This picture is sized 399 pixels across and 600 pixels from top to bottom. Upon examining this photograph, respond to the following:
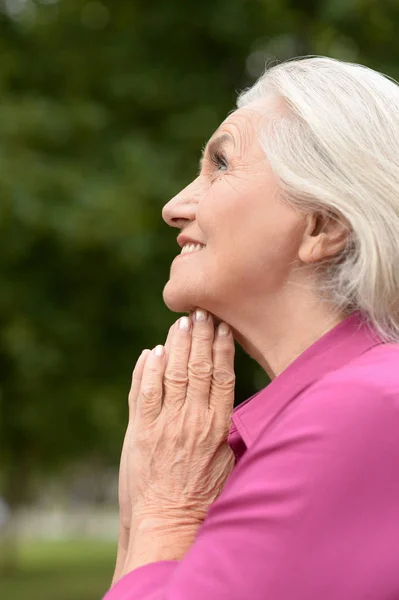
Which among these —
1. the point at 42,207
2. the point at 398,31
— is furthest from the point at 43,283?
the point at 398,31

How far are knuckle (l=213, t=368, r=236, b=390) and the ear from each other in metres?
0.34

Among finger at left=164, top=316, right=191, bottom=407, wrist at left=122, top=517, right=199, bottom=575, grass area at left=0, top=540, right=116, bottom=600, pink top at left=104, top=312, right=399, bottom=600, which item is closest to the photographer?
pink top at left=104, top=312, right=399, bottom=600

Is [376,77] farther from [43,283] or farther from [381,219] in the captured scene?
[43,283]

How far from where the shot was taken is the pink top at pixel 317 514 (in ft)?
6.28

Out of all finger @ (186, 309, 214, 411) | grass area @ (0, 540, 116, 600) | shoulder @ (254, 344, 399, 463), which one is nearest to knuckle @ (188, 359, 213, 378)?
finger @ (186, 309, 214, 411)

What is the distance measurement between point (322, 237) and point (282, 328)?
248 millimetres

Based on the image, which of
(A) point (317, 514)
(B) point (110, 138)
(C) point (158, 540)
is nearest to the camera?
(A) point (317, 514)

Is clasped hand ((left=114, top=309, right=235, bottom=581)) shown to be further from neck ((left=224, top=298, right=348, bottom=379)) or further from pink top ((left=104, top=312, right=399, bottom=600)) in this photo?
pink top ((left=104, top=312, right=399, bottom=600))

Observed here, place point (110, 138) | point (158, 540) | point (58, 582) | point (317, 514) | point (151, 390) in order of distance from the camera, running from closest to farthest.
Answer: point (317, 514)
point (158, 540)
point (151, 390)
point (110, 138)
point (58, 582)

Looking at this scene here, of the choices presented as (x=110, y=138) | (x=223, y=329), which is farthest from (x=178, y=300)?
(x=110, y=138)

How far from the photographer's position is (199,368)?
2.58m

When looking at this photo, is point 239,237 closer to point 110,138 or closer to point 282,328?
point 282,328

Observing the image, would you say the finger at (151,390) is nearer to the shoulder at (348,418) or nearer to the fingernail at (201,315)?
the fingernail at (201,315)

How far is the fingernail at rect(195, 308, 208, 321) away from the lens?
265 centimetres
